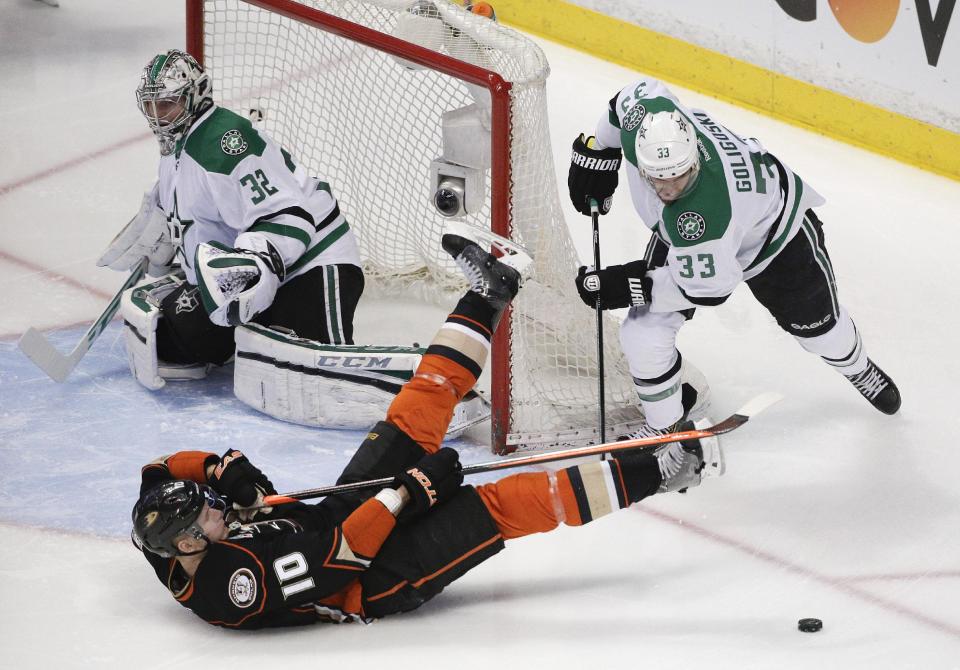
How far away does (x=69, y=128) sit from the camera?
6.18m

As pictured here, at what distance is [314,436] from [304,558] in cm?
114

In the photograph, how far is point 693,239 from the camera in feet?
11.6

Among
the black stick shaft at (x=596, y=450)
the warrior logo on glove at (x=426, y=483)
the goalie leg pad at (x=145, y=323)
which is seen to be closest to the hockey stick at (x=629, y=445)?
the black stick shaft at (x=596, y=450)

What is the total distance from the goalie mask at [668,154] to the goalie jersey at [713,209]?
0.04 meters

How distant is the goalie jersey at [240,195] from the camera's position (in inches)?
167

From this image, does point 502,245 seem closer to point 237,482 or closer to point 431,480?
point 431,480

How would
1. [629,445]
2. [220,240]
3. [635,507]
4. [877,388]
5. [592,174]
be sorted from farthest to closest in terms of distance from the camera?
[220,240]
[877,388]
[592,174]
[635,507]
[629,445]

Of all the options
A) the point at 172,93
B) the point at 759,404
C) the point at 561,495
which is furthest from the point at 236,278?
the point at 759,404

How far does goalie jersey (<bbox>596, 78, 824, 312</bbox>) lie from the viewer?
3541 mm

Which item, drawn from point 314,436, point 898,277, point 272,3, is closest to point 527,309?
point 314,436

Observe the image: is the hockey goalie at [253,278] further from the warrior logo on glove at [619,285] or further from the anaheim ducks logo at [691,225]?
the anaheim ducks logo at [691,225]

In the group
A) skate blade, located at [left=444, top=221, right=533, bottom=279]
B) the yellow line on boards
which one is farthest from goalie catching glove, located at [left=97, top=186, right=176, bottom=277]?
the yellow line on boards

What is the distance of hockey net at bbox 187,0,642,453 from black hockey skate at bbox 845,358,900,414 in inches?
24.0

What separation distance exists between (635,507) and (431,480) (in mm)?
827
